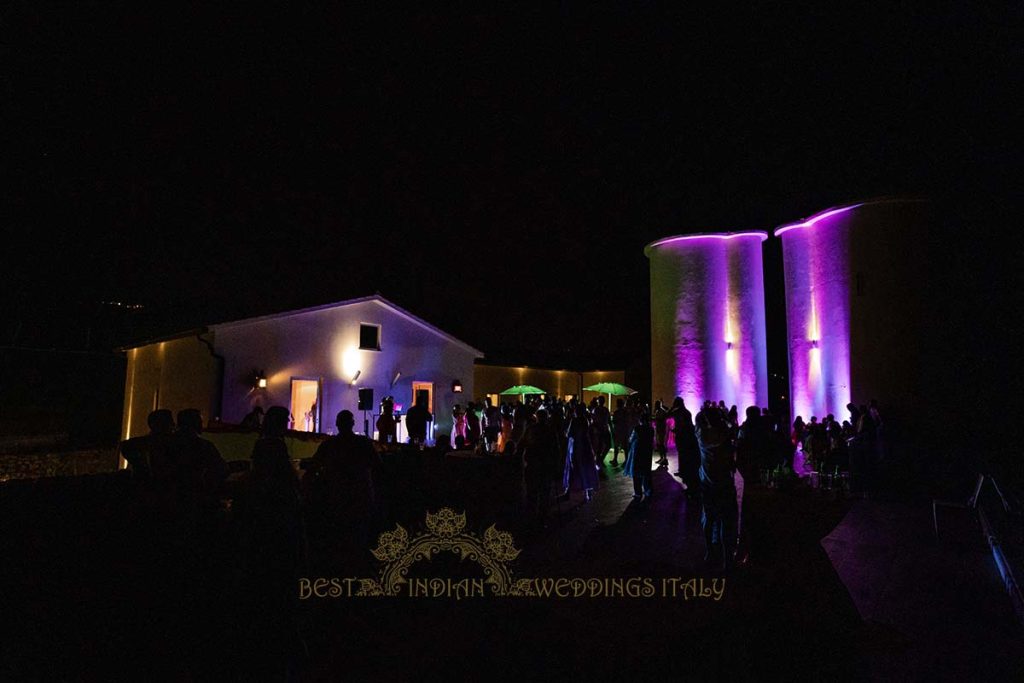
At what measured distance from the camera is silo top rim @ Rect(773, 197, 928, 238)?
15.1 m

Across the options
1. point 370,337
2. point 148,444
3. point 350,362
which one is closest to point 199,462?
point 148,444

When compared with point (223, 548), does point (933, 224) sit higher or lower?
higher

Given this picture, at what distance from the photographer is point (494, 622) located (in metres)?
4.54

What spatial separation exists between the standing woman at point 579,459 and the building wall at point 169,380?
9120 mm

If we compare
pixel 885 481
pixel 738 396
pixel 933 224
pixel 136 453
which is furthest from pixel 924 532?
pixel 738 396

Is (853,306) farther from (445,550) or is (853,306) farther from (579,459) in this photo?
(445,550)

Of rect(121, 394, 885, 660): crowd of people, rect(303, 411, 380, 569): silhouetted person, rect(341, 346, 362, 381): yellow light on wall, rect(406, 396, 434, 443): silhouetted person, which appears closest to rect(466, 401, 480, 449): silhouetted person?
rect(406, 396, 434, 443): silhouetted person

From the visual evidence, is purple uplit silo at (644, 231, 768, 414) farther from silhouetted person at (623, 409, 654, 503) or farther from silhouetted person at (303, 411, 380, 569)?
silhouetted person at (303, 411, 380, 569)

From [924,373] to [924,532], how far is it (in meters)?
8.65

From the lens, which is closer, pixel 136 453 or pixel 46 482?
pixel 136 453

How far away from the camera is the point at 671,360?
21.0 m

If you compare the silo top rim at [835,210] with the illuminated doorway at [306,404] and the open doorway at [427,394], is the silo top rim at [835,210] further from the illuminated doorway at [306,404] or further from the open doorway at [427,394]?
the illuminated doorway at [306,404]

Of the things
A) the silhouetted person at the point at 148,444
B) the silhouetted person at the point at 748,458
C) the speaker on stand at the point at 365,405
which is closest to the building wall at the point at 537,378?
the speaker on stand at the point at 365,405

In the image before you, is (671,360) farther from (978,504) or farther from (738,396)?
(978,504)
